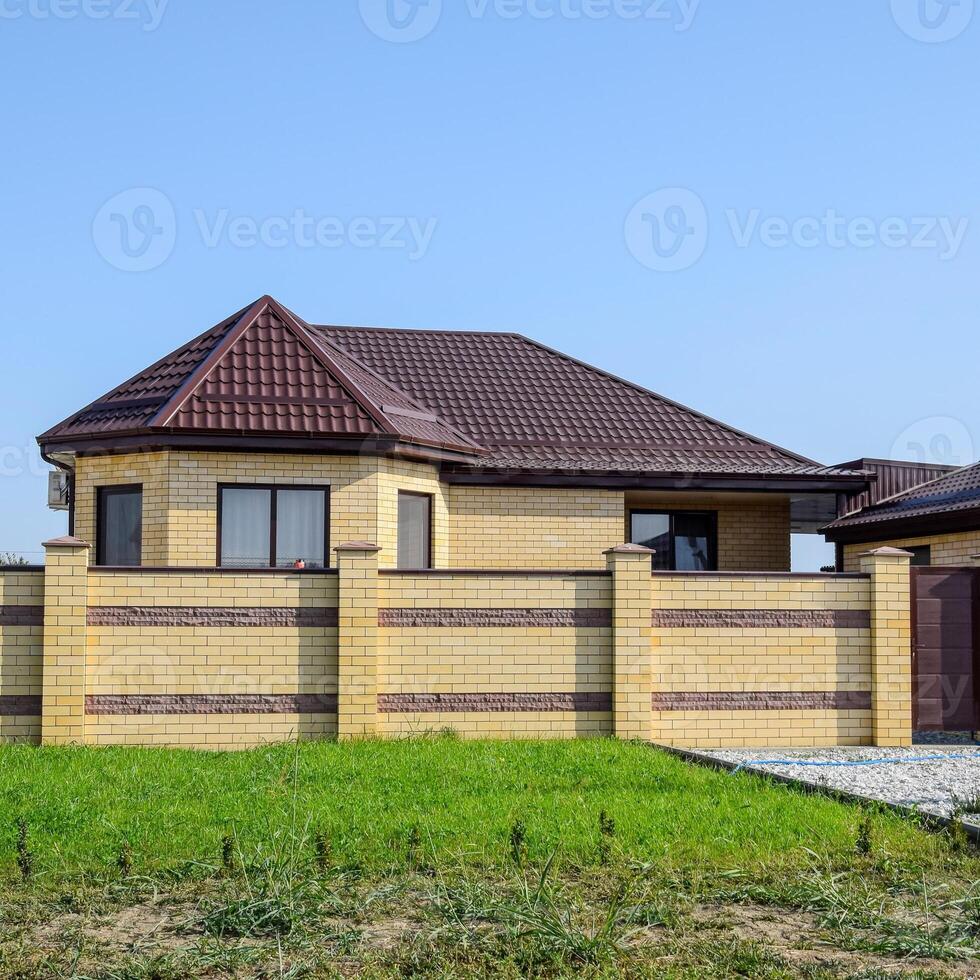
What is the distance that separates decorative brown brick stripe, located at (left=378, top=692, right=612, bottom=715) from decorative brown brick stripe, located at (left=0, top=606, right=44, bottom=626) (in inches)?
133

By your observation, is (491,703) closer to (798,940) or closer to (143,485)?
(143,485)

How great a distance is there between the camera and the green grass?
7008mm

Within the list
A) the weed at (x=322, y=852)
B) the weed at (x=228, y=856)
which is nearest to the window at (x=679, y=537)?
the weed at (x=322, y=852)

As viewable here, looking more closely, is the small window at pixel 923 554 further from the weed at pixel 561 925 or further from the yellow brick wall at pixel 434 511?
the weed at pixel 561 925

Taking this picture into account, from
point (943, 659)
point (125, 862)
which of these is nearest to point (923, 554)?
point (943, 659)

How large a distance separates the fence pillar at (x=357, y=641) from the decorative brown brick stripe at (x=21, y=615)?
288 centimetres

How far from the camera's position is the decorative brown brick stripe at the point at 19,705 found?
1156 centimetres

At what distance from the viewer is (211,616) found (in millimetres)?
11805

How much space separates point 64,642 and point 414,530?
16.4 ft

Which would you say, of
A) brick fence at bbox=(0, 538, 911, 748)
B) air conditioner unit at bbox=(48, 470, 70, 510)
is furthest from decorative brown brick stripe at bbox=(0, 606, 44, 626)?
air conditioner unit at bbox=(48, 470, 70, 510)

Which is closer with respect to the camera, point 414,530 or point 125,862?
point 125,862

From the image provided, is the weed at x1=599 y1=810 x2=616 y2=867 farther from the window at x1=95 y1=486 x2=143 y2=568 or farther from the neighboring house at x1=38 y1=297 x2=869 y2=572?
the window at x1=95 y1=486 x2=143 y2=568

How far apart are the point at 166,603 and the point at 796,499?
10.1 metres

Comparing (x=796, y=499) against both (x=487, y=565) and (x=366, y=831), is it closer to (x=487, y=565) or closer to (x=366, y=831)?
(x=487, y=565)
